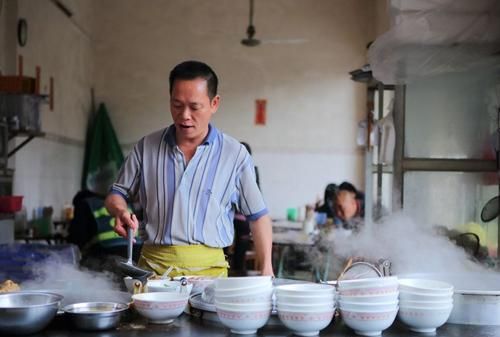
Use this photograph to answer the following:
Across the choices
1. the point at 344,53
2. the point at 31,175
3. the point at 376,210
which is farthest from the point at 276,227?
the point at 344,53

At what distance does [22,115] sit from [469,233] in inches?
158

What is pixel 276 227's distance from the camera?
6750mm

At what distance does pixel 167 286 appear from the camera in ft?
6.31

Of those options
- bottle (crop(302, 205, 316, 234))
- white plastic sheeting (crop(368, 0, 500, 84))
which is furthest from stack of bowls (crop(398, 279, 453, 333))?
bottle (crop(302, 205, 316, 234))

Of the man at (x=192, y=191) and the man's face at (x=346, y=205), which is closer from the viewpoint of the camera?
the man at (x=192, y=191)

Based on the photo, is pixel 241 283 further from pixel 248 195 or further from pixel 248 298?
pixel 248 195

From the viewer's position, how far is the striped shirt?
2.45 meters

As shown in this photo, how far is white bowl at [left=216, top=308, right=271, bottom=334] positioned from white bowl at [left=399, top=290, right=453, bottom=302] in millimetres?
389

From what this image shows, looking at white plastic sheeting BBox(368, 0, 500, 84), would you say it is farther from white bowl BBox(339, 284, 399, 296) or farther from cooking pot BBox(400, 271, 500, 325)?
white bowl BBox(339, 284, 399, 296)

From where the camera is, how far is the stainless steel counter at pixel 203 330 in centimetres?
165

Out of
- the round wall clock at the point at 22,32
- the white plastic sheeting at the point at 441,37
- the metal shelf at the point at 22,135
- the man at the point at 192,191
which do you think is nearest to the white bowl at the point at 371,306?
the man at the point at 192,191

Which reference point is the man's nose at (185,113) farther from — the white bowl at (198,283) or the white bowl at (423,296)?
the white bowl at (423,296)

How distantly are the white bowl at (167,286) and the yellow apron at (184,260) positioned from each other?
0.41 meters

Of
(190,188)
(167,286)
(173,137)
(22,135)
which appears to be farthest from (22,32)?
(167,286)
